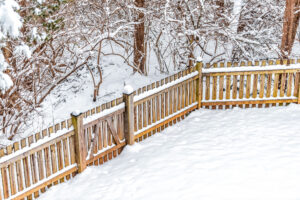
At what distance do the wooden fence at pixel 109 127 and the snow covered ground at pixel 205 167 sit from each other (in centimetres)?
22

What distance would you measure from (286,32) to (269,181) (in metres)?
4.96

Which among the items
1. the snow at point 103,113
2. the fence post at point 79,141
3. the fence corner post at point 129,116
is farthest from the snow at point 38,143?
the fence corner post at point 129,116

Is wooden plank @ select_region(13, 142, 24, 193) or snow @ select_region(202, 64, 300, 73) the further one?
snow @ select_region(202, 64, 300, 73)

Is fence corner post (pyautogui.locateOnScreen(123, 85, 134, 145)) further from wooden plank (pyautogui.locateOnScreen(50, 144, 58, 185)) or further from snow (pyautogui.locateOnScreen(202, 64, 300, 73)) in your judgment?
snow (pyautogui.locateOnScreen(202, 64, 300, 73))

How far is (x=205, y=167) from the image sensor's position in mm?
5887

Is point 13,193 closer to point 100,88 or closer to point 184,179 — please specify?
point 184,179

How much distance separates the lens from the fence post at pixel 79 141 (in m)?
5.68

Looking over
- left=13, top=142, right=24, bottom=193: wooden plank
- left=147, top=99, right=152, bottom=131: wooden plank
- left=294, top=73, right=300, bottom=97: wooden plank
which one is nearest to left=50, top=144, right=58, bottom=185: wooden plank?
left=13, top=142, right=24, bottom=193: wooden plank

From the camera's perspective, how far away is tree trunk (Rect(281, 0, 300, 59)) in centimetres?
877

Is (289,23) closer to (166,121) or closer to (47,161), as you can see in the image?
(166,121)

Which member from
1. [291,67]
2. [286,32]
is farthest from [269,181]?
[286,32]

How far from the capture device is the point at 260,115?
8164 millimetres

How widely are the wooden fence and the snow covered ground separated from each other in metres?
0.22

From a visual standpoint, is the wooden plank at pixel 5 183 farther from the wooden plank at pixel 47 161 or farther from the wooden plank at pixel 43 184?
the wooden plank at pixel 47 161
